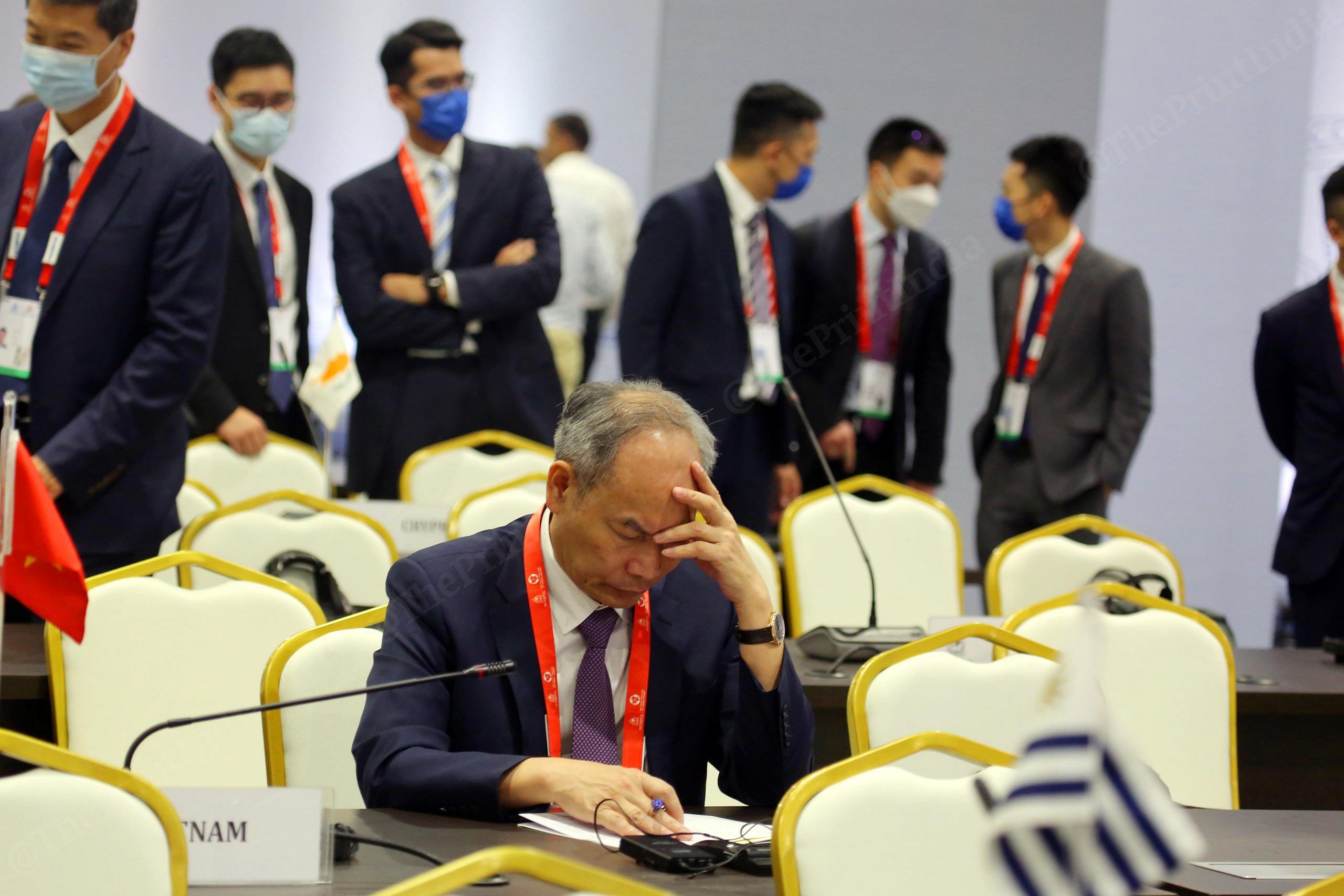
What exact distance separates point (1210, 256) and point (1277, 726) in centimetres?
440

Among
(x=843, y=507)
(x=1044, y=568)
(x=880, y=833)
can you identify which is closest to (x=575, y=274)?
(x=1044, y=568)

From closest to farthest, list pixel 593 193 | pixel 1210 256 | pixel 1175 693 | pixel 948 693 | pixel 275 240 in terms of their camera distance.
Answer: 1. pixel 948 693
2. pixel 1175 693
3. pixel 275 240
4. pixel 1210 256
5. pixel 593 193

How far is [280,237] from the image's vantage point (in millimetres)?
5297

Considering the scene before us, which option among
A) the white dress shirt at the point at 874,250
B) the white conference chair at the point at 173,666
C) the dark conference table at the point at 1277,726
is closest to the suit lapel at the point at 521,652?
the white conference chair at the point at 173,666

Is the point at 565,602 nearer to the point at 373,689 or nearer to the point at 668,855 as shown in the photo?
the point at 373,689

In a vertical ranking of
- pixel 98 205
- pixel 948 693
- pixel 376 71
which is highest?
pixel 376 71

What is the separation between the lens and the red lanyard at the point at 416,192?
4984 millimetres

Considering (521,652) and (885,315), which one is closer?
(521,652)

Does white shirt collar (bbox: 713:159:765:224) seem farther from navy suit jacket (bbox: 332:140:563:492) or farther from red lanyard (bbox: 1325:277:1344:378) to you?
red lanyard (bbox: 1325:277:1344:378)

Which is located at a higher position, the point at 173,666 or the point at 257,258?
the point at 257,258

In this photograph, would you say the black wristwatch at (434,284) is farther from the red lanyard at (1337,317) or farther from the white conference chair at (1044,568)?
the red lanyard at (1337,317)

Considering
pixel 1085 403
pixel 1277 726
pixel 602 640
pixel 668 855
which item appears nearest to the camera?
pixel 668 855

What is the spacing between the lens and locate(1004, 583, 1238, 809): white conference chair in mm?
3139

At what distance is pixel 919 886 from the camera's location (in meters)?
1.93
